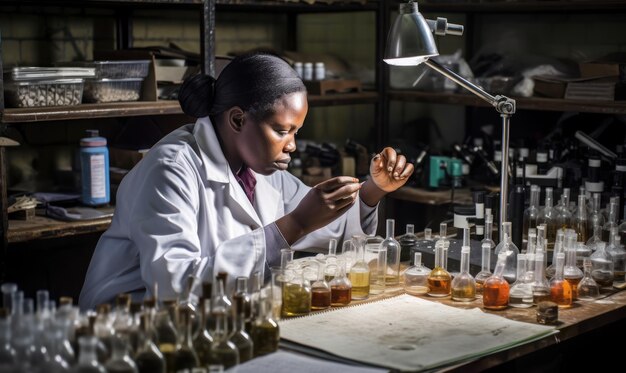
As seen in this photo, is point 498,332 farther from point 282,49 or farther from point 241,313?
point 282,49

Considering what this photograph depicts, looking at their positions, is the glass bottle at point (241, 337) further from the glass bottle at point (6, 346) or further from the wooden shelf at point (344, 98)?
the wooden shelf at point (344, 98)

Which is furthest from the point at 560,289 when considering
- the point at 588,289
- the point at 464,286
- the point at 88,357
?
the point at 88,357

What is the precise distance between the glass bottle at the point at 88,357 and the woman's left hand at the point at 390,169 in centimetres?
155

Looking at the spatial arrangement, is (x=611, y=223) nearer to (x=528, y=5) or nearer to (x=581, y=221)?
(x=581, y=221)

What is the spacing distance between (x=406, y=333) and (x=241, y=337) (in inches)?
19.5

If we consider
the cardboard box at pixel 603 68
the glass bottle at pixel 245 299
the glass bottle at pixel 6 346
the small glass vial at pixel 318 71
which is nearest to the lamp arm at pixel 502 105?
the glass bottle at pixel 245 299

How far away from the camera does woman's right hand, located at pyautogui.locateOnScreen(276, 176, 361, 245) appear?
8.68 feet

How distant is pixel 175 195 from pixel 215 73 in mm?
1687

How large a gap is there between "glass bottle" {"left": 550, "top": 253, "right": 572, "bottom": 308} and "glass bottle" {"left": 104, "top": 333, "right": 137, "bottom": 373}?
Answer: 54.0 inches

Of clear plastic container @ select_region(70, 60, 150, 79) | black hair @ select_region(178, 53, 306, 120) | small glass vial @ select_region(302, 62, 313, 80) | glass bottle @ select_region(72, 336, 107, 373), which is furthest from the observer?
small glass vial @ select_region(302, 62, 313, 80)

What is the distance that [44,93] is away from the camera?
3.68 metres

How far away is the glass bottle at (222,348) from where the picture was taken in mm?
1920

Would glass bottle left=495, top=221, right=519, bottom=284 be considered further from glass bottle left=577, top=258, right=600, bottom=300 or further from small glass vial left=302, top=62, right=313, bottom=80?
small glass vial left=302, top=62, right=313, bottom=80

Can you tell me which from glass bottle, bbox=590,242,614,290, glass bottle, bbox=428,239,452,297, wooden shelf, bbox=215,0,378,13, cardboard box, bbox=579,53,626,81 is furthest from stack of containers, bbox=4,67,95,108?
cardboard box, bbox=579,53,626,81
